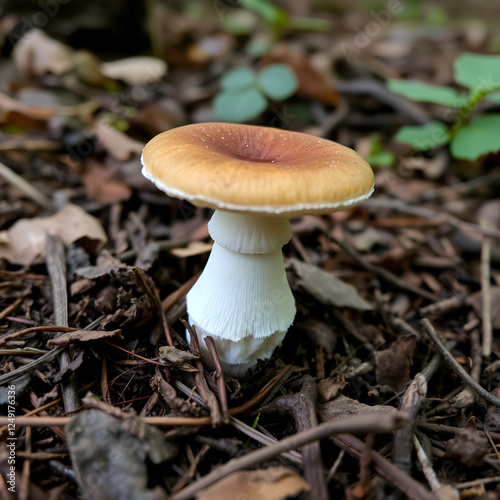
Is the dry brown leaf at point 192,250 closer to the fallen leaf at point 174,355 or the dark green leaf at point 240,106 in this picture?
the fallen leaf at point 174,355

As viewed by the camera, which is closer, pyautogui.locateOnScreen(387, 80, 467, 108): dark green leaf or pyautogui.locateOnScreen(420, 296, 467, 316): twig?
pyautogui.locateOnScreen(420, 296, 467, 316): twig

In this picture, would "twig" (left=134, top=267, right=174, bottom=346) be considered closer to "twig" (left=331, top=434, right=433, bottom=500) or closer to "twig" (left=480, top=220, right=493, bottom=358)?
"twig" (left=331, top=434, right=433, bottom=500)

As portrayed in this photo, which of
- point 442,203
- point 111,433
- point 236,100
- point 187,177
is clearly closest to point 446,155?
point 442,203

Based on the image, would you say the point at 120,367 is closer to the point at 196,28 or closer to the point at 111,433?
the point at 111,433

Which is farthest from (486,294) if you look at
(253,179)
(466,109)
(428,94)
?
(253,179)

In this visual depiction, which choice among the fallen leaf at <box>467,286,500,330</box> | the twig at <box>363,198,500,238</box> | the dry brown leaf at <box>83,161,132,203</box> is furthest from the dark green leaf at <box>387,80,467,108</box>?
the dry brown leaf at <box>83,161,132,203</box>

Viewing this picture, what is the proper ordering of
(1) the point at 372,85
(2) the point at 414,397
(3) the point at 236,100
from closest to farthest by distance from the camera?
(2) the point at 414,397 < (3) the point at 236,100 < (1) the point at 372,85

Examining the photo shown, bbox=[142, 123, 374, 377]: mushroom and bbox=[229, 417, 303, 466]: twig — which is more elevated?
bbox=[142, 123, 374, 377]: mushroom
